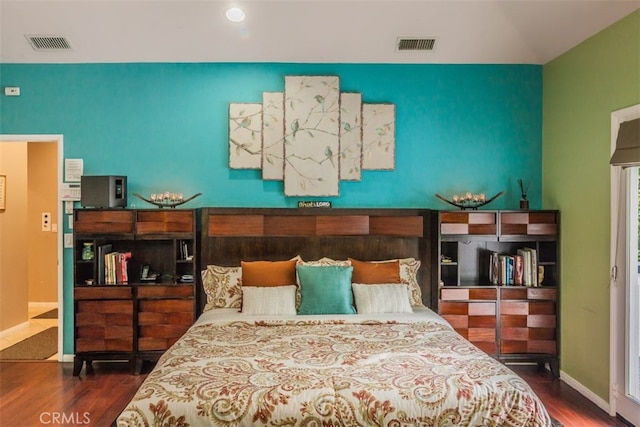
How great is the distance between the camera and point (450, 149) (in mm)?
4395

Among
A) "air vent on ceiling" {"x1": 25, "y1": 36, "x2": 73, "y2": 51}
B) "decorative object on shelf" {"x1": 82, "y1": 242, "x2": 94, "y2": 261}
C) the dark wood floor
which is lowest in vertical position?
the dark wood floor

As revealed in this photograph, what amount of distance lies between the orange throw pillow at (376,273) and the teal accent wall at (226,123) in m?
0.71

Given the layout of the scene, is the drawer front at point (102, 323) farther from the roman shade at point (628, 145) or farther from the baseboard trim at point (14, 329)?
the roman shade at point (628, 145)

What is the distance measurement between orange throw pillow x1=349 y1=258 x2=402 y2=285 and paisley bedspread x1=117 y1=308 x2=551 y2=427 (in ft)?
3.37

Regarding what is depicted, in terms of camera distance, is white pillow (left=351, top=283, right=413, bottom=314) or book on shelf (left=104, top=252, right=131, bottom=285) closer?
white pillow (left=351, top=283, right=413, bottom=314)

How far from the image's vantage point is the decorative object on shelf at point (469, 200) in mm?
4219

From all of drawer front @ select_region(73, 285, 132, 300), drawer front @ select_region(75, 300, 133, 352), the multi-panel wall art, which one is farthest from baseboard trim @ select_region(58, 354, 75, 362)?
the multi-panel wall art

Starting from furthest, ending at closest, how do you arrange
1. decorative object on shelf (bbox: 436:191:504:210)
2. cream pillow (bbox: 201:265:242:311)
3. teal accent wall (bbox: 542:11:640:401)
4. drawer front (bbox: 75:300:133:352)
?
decorative object on shelf (bbox: 436:191:504:210)
drawer front (bbox: 75:300:133:352)
cream pillow (bbox: 201:265:242:311)
teal accent wall (bbox: 542:11:640:401)

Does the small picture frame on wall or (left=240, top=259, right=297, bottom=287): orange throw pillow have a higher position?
the small picture frame on wall

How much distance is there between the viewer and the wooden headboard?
4160mm

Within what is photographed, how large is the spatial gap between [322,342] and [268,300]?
0.82 meters

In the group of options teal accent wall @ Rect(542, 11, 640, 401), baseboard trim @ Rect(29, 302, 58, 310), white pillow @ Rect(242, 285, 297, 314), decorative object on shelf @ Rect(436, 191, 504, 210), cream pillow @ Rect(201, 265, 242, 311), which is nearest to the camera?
teal accent wall @ Rect(542, 11, 640, 401)

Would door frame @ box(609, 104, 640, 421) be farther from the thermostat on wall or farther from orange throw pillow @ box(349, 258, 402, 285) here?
the thermostat on wall

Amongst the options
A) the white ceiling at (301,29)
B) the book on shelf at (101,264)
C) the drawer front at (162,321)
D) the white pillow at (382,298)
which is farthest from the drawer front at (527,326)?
the book on shelf at (101,264)
